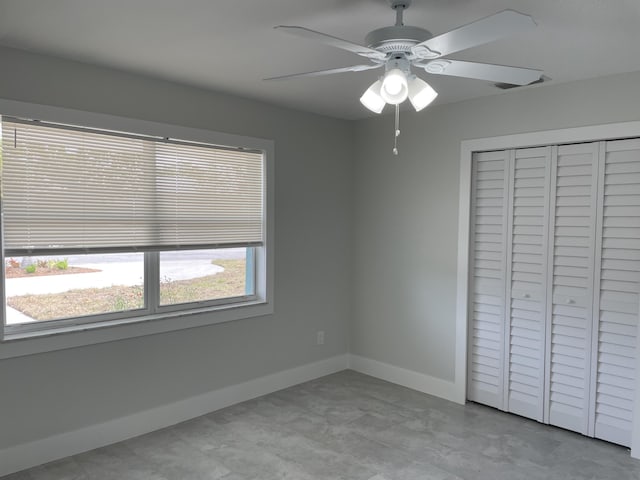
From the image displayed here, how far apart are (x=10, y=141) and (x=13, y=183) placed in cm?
23

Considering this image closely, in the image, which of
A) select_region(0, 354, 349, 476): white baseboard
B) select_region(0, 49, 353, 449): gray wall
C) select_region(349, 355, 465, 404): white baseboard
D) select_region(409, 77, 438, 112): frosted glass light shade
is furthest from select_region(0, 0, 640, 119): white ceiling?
select_region(349, 355, 465, 404): white baseboard

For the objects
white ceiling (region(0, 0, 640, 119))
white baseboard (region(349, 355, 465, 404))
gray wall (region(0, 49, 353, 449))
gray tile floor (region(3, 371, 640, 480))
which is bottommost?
gray tile floor (region(3, 371, 640, 480))

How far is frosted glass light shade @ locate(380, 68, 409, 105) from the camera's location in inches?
74.0

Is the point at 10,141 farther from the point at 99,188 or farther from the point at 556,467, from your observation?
the point at 556,467

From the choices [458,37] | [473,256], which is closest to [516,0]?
[458,37]

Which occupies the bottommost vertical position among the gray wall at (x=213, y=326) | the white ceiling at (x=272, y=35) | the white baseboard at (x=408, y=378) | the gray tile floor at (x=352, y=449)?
the gray tile floor at (x=352, y=449)

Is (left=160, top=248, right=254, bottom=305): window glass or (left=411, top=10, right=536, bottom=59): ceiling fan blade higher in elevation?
(left=411, top=10, right=536, bottom=59): ceiling fan blade

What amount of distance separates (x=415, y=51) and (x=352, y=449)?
2.37 metres

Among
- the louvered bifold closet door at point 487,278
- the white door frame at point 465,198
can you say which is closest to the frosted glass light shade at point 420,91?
the white door frame at point 465,198

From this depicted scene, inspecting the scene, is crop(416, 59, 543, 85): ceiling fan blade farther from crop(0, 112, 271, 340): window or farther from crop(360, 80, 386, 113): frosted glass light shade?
crop(0, 112, 271, 340): window

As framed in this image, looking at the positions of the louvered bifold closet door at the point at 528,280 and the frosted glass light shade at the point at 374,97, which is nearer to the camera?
the frosted glass light shade at the point at 374,97

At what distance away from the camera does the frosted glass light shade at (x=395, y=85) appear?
1.88 metres

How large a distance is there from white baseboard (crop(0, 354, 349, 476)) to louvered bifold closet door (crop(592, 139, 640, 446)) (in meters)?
2.23

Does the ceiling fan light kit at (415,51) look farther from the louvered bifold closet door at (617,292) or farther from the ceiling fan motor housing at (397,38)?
the louvered bifold closet door at (617,292)
